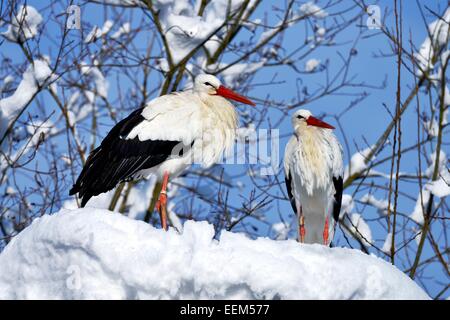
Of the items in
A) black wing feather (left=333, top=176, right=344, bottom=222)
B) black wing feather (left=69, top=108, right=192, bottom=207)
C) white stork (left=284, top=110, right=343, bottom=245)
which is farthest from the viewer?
black wing feather (left=333, top=176, right=344, bottom=222)

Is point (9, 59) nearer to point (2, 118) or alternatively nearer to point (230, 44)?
point (2, 118)

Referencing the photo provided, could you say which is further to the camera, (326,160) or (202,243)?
(326,160)

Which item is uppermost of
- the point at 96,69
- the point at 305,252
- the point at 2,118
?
the point at 96,69

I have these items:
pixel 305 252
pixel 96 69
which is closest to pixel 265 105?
pixel 96 69

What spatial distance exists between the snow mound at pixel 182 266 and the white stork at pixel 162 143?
7.09ft

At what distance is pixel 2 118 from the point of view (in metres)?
7.43

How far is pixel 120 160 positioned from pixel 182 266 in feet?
8.97

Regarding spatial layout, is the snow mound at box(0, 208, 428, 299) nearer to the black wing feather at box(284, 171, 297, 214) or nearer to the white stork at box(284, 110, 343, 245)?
the white stork at box(284, 110, 343, 245)

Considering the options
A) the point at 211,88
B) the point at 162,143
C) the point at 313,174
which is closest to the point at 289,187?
the point at 313,174

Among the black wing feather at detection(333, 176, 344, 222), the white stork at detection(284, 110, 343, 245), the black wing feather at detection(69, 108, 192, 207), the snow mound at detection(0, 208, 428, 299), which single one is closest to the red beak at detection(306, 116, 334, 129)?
the white stork at detection(284, 110, 343, 245)

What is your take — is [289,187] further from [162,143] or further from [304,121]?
[162,143]

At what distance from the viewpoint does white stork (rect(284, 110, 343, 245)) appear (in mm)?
7031
